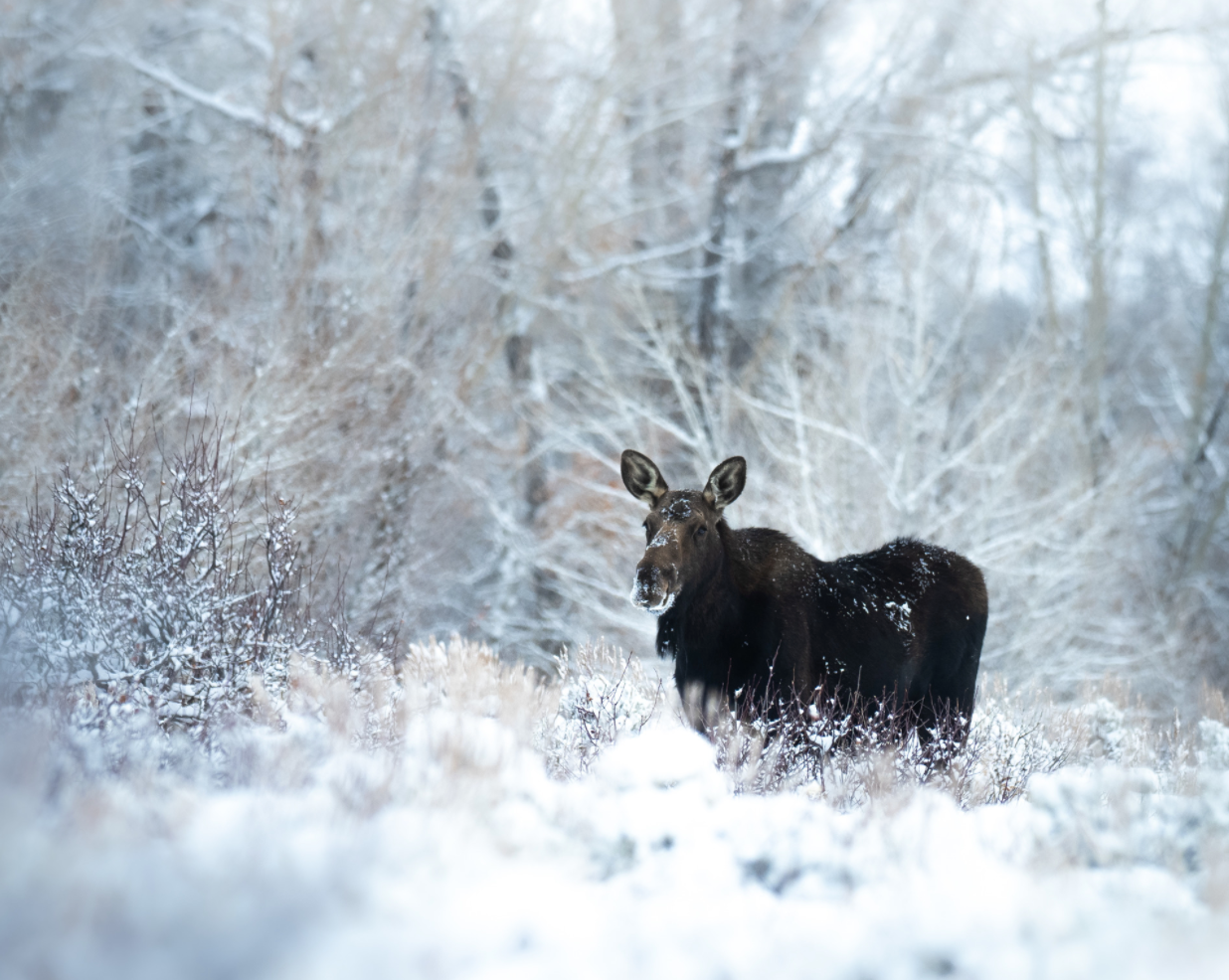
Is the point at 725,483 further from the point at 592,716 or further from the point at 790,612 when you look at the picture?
the point at 592,716

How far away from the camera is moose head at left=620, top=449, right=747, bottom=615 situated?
5926 mm

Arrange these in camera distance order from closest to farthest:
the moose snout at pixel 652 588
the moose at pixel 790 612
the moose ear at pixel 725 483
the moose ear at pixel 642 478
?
the moose snout at pixel 652 588, the moose at pixel 790 612, the moose ear at pixel 725 483, the moose ear at pixel 642 478

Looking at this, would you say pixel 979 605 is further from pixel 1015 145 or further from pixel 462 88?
pixel 1015 145

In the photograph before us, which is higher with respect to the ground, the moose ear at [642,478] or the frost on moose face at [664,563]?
the moose ear at [642,478]

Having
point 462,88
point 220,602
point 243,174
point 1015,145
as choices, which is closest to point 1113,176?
point 1015,145

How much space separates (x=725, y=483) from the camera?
700 cm

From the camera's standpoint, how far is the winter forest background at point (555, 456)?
11.0 ft

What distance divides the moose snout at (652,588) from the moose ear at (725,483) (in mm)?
1084

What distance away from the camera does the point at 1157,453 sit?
1022 inches

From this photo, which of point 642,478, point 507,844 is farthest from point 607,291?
point 507,844

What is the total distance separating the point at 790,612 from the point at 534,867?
11.4 ft

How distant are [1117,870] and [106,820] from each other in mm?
3487

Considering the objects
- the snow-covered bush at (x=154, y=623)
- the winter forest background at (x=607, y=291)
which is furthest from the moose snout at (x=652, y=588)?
the winter forest background at (x=607, y=291)

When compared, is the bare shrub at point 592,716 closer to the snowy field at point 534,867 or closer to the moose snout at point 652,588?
the moose snout at point 652,588
